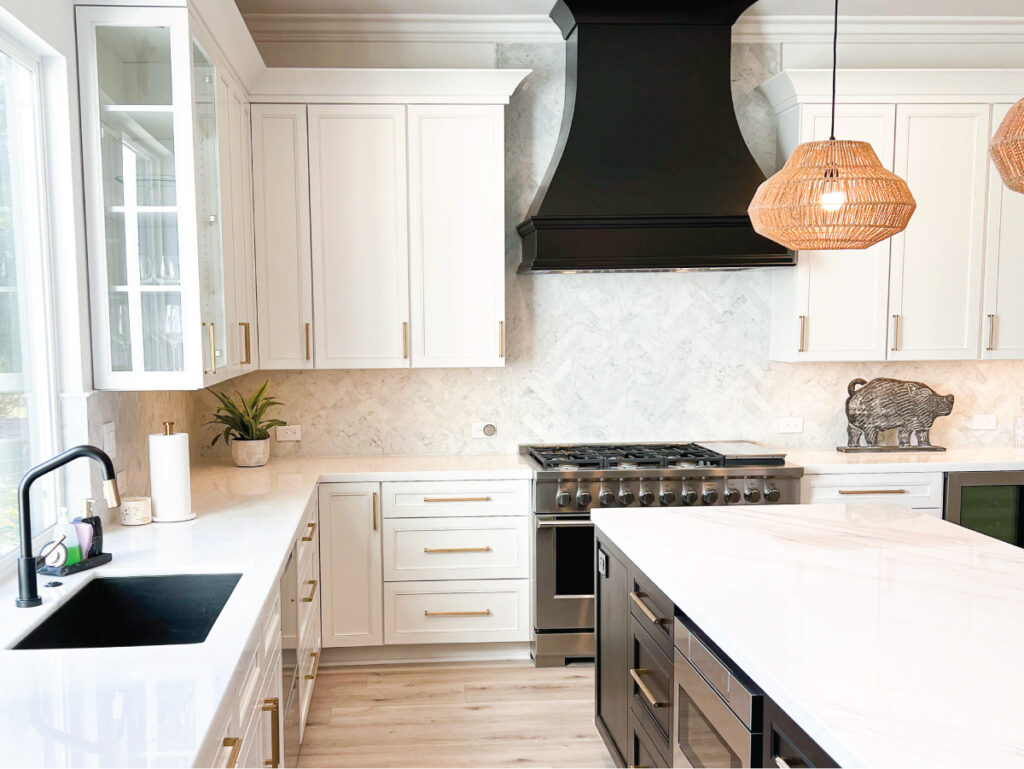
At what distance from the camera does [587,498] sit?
3717 millimetres

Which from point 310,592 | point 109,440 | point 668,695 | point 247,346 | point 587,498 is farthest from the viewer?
point 587,498

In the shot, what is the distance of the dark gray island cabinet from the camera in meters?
1.62

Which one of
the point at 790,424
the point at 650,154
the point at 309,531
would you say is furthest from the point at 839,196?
the point at 790,424

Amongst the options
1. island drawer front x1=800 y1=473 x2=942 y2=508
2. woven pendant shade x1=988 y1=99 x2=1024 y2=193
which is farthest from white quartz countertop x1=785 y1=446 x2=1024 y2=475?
woven pendant shade x1=988 y1=99 x2=1024 y2=193

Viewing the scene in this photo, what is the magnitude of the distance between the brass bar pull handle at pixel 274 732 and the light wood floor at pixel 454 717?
2.53 ft

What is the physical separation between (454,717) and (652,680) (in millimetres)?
1281

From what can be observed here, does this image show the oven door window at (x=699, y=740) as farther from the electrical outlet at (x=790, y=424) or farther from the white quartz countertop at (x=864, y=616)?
the electrical outlet at (x=790, y=424)

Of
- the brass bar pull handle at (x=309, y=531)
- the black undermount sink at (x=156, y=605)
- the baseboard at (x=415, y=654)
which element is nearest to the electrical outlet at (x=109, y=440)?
the black undermount sink at (x=156, y=605)

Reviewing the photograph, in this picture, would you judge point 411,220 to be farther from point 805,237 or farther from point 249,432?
point 805,237

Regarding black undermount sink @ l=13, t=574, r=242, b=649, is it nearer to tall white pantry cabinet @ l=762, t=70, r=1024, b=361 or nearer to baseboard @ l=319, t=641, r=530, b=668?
baseboard @ l=319, t=641, r=530, b=668

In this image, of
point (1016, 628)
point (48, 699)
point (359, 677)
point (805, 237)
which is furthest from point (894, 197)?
point (359, 677)

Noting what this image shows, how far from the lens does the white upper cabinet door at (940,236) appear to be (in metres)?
4.01

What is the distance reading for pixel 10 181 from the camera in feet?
7.48

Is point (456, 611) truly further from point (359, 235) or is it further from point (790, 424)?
point (790, 424)
